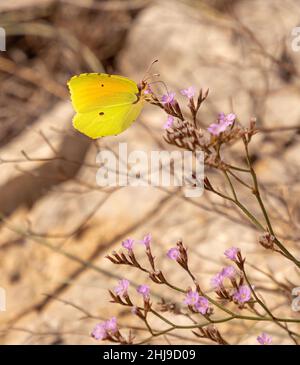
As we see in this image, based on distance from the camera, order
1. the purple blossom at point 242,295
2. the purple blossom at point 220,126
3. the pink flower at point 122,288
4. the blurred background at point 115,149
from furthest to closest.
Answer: the blurred background at point 115,149 → the pink flower at point 122,288 → the purple blossom at point 242,295 → the purple blossom at point 220,126

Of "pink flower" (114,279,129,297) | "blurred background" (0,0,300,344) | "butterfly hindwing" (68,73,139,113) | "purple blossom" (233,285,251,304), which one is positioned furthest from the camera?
"blurred background" (0,0,300,344)

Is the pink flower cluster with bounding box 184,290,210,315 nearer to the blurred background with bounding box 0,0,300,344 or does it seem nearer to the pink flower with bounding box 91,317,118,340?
the pink flower with bounding box 91,317,118,340

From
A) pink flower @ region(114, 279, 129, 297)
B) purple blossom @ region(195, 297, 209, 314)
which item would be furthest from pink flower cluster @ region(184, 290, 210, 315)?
pink flower @ region(114, 279, 129, 297)

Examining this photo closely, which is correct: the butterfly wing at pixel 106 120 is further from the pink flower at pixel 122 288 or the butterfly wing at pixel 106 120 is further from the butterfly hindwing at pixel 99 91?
the pink flower at pixel 122 288

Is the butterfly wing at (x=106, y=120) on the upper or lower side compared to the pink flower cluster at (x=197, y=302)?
upper

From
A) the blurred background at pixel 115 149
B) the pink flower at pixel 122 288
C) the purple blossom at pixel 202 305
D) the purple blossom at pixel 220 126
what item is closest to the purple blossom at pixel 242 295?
the purple blossom at pixel 202 305

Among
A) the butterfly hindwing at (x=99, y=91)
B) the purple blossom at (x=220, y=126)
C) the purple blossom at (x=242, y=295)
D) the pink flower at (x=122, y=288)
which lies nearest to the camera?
the purple blossom at (x=220, y=126)

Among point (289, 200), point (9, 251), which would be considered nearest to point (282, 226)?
point (289, 200)
